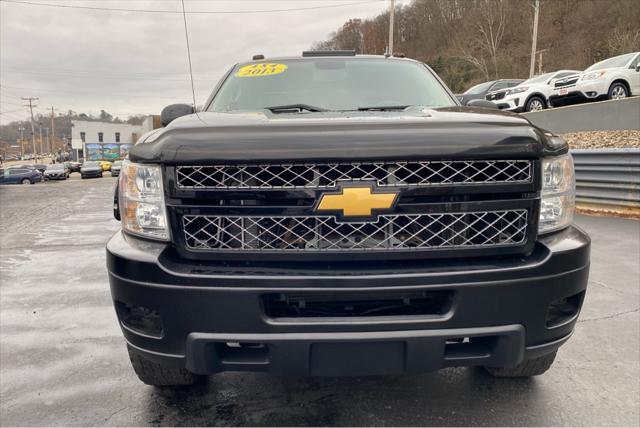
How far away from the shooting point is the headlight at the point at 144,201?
1906 millimetres

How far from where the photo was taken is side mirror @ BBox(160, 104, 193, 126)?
9.97ft

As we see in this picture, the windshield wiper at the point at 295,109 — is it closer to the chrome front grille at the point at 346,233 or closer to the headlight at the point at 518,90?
the chrome front grille at the point at 346,233

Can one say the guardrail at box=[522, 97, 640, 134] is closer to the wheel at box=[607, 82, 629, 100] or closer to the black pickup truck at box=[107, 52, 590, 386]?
the wheel at box=[607, 82, 629, 100]

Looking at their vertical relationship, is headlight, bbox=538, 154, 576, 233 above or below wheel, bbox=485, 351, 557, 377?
above

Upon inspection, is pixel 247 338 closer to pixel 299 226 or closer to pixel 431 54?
pixel 299 226

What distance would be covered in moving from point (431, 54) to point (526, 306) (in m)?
66.4

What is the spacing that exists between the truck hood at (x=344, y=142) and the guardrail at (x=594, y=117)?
9472 mm

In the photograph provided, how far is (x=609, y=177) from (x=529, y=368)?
286 inches

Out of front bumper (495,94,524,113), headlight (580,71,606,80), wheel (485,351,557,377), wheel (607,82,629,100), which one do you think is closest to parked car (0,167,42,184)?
front bumper (495,94,524,113)

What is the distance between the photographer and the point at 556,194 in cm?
200

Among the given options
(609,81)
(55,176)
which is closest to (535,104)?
(609,81)

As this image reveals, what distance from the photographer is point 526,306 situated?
6.02 ft

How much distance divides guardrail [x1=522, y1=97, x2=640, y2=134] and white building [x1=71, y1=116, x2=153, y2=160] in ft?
257

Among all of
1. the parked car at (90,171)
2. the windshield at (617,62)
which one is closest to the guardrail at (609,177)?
the windshield at (617,62)
